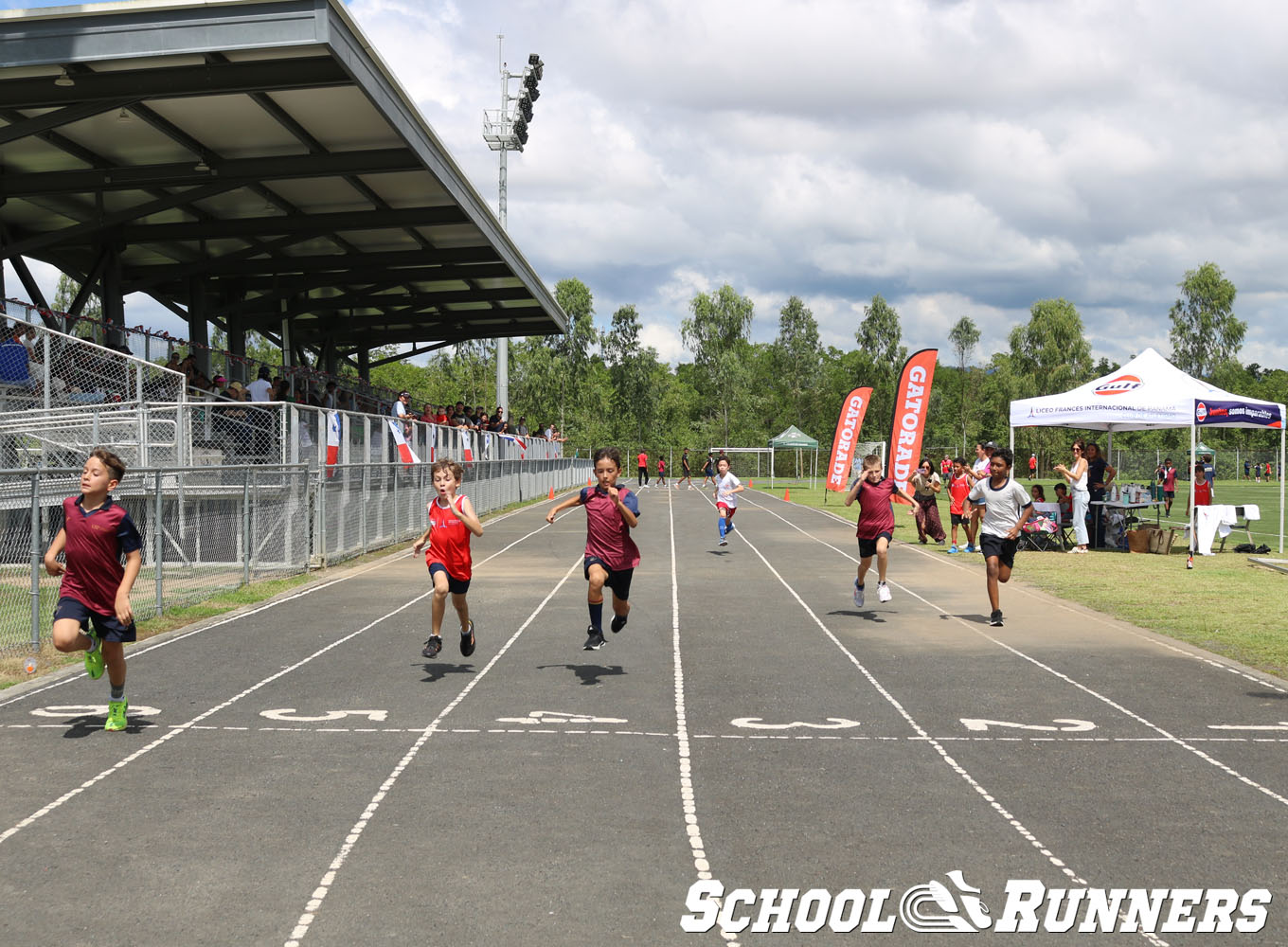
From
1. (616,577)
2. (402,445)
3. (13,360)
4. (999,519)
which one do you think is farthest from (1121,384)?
(13,360)

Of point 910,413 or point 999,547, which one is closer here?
point 999,547

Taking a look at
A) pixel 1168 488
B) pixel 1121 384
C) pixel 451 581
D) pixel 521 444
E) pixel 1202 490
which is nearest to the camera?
pixel 451 581

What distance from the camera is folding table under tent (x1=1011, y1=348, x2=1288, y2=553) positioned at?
64.5ft

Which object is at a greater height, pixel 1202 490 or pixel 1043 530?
pixel 1202 490

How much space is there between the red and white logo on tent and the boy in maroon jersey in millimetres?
18253

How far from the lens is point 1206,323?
76375mm

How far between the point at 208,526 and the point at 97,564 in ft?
34.3

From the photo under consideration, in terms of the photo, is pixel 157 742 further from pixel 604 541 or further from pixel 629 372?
pixel 629 372

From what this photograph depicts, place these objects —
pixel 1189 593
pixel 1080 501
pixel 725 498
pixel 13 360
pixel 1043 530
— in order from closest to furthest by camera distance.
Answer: pixel 1189 593
pixel 13 360
pixel 1080 501
pixel 1043 530
pixel 725 498

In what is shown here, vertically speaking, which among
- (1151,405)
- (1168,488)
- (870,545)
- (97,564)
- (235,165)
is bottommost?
(1168,488)

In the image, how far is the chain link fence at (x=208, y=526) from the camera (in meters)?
11.7

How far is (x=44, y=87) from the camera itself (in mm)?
17562

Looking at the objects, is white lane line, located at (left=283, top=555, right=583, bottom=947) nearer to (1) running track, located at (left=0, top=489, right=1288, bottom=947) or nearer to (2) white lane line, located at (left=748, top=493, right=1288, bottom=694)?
(1) running track, located at (left=0, top=489, right=1288, bottom=947)

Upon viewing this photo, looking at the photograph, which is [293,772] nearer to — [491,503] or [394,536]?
[394,536]
